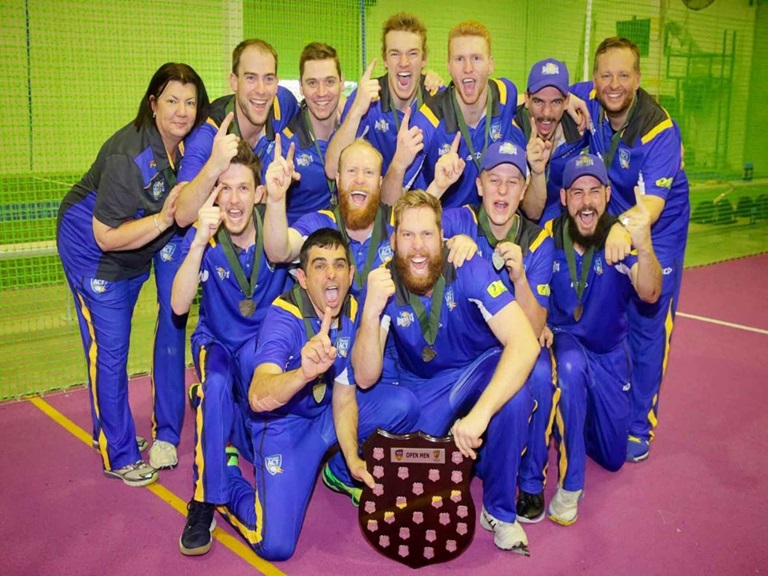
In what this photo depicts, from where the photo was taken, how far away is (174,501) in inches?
176

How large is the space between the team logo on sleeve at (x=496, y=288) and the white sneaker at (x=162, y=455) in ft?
7.25

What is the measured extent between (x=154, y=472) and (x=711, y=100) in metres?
13.0

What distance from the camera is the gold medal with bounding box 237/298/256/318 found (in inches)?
177

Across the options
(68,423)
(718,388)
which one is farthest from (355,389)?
(718,388)

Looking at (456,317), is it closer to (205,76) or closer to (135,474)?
(135,474)

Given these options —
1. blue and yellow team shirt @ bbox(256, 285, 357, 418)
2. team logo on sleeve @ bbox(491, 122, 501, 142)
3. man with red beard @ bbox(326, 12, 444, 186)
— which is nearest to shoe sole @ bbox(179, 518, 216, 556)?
blue and yellow team shirt @ bbox(256, 285, 357, 418)

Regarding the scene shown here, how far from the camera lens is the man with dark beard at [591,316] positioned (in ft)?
14.5

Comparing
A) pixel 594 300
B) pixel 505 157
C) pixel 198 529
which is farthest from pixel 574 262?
pixel 198 529

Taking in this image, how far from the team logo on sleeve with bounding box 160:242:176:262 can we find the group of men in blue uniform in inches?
15.5

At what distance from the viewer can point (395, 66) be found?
5004 mm

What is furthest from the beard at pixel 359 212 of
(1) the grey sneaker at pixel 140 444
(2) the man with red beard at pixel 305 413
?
(1) the grey sneaker at pixel 140 444

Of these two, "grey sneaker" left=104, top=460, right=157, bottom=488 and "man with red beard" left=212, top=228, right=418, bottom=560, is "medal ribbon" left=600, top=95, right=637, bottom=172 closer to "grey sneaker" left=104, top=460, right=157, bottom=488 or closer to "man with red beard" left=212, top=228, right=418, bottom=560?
"man with red beard" left=212, top=228, right=418, bottom=560

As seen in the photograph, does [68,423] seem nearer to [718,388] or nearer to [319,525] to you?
[319,525]

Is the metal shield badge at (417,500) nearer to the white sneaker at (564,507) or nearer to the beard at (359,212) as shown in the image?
the white sneaker at (564,507)
